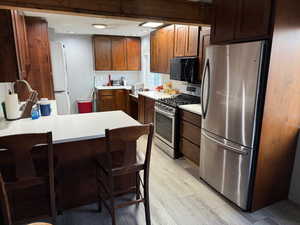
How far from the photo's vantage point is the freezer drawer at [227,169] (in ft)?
6.84

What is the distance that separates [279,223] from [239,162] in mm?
705

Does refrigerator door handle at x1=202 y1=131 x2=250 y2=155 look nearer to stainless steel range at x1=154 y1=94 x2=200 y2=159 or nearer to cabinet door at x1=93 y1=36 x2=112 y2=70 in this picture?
stainless steel range at x1=154 y1=94 x2=200 y2=159

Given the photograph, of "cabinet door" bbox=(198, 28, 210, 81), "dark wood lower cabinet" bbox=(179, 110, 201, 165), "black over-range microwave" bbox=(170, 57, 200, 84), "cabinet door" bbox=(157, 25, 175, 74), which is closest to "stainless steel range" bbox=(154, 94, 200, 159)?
"dark wood lower cabinet" bbox=(179, 110, 201, 165)

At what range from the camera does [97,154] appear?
204 cm

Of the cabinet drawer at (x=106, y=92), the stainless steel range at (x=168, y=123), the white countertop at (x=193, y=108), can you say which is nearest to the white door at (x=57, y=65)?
the cabinet drawer at (x=106, y=92)

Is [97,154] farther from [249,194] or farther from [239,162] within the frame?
[249,194]

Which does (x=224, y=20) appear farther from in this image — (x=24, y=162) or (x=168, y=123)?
(x=24, y=162)

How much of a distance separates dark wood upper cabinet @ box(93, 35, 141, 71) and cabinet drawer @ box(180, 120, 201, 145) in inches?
142

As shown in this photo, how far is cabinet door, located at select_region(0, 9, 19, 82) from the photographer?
1898 millimetres

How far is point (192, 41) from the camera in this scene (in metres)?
3.33

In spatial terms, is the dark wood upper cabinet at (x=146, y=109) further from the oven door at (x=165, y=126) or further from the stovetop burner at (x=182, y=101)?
the stovetop burner at (x=182, y=101)

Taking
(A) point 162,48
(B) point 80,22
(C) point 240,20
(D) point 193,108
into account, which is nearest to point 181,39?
(A) point 162,48

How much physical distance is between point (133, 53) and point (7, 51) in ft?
14.9

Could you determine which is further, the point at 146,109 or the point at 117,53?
the point at 117,53
